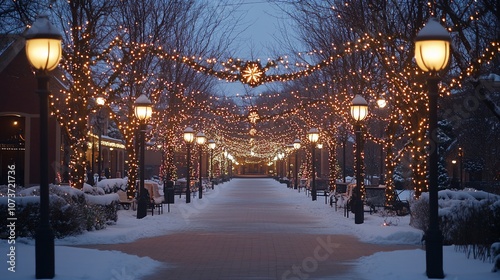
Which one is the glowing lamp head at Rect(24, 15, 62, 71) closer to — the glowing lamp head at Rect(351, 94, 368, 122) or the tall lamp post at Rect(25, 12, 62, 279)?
the tall lamp post at Rect(25, 12, 62, 279)

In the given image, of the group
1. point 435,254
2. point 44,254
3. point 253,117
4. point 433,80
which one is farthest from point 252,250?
point 253,117

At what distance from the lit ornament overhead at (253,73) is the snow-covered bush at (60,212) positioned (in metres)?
6.58

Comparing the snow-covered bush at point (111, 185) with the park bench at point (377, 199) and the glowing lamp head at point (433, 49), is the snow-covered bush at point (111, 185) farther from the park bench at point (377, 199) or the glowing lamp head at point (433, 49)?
the glowing lamp head at point (433, 49)

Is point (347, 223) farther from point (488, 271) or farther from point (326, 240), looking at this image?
point (488, 271)

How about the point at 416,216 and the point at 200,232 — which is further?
the point at 200,232

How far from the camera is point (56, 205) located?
1875 cm

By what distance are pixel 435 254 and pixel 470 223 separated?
345cm

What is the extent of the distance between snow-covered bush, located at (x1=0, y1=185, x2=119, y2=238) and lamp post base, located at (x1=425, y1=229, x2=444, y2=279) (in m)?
9.94

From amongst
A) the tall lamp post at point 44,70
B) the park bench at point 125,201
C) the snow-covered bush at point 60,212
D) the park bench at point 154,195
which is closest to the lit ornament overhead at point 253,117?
the park bench at point 154,195

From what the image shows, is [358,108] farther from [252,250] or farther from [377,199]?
[377,199]

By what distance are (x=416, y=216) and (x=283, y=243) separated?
13.9 feet

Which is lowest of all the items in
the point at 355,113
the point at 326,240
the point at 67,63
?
the point at 326,240

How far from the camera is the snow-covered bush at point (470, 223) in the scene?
566 inches

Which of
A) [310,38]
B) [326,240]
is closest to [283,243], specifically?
[326,240]
